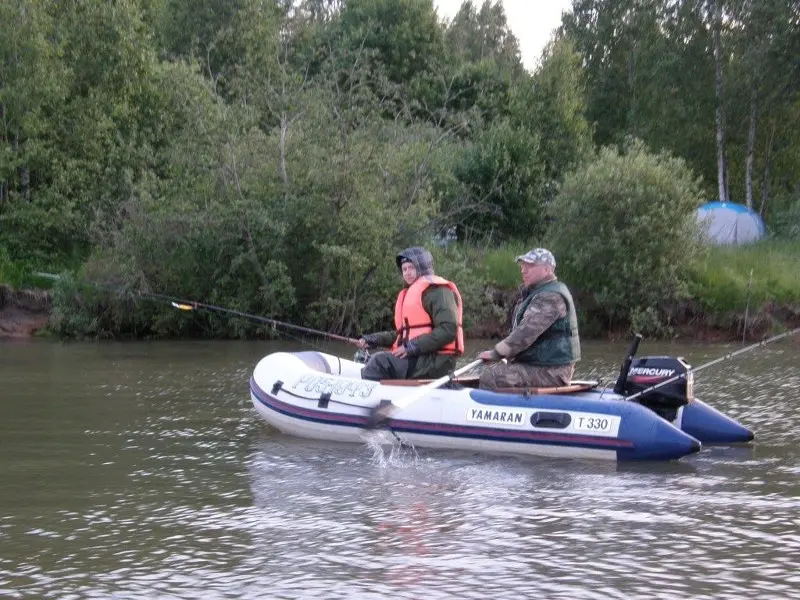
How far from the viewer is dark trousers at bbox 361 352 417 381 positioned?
880 cm

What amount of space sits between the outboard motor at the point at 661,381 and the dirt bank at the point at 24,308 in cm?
1381

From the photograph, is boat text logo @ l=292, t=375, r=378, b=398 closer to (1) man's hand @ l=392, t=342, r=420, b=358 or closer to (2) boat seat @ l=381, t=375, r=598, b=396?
(2) boat seat @ l=381, t=375, r=598, b=396

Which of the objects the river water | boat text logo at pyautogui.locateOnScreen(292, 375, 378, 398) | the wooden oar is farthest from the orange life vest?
the river water

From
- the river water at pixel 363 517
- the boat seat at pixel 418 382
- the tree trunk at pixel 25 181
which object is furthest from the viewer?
the tree trunk at pixel 25 181

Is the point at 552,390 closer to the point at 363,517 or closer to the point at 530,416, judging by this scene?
the point at 530,416

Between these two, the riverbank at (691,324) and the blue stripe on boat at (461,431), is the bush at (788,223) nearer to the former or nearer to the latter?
the riverbank at (691,324)

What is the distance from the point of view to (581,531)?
6.03m

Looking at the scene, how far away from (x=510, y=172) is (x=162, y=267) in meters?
7.91

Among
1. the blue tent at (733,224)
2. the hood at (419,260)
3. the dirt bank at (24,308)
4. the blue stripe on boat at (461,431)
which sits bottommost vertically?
the blue stripe on boat at (461,431)

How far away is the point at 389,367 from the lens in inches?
349

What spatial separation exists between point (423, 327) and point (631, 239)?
10.6 m

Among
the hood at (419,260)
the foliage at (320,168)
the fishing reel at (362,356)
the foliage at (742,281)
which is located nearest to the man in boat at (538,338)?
the hood at (419,260)

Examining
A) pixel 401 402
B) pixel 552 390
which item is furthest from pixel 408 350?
pixel 552 390

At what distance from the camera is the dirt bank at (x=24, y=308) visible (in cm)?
1950
